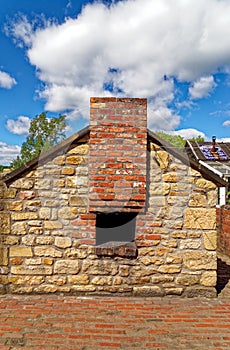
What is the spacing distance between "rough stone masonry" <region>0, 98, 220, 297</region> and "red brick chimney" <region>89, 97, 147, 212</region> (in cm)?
2

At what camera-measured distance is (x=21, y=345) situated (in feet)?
10.6

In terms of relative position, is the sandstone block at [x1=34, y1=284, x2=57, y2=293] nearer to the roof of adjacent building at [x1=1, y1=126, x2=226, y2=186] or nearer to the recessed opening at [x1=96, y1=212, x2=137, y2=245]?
the recessed opening at [x1=96, y1=212, x2=137, y2=245]

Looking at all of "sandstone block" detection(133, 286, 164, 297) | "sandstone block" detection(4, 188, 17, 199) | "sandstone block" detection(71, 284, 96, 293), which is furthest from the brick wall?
"sandstone block" detection(4, 188, 17, 199)

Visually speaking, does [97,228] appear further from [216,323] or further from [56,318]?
[216,323]

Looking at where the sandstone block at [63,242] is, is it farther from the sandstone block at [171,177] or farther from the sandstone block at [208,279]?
the sandstone block at [208,279]

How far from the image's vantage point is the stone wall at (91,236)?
4680mm

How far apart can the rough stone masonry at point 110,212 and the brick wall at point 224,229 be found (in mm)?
3647

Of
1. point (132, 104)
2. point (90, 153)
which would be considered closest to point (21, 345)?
point (90, 153)

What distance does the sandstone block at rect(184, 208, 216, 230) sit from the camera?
186 inches

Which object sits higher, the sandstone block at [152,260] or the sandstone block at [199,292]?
the sandstone block at [152,260]

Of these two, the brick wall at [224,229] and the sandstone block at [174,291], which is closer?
the sandstone block at [174,291]

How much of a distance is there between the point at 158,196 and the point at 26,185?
6.82 feet

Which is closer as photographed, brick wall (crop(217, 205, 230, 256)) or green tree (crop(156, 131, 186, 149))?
green tree (crop(156, 131, 186, 149))

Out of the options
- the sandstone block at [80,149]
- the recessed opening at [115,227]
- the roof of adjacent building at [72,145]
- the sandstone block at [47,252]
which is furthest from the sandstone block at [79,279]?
the sandstone block at [80,149]
